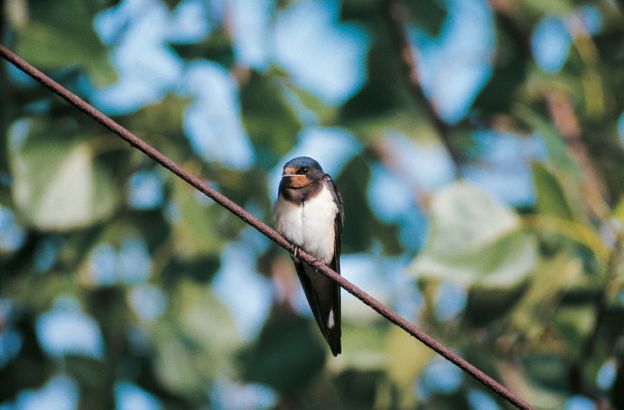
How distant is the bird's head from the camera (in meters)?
3.05

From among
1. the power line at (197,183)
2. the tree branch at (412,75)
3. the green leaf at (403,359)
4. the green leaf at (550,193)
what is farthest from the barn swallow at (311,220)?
the power line at (197,183)

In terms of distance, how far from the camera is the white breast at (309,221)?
3174 mm

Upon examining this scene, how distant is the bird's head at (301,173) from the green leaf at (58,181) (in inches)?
27.3

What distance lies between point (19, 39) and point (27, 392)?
1882 millimetres

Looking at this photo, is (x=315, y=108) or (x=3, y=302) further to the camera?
(x=3, y=302)

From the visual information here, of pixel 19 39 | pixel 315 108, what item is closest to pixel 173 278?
pixel 315 108

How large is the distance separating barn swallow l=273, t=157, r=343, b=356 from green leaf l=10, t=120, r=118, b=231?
69cm

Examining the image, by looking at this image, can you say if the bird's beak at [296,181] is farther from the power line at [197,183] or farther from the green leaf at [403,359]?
the power line at [197,183]

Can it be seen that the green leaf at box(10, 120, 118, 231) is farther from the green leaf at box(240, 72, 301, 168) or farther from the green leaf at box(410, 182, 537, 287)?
the green leaf at box(410, 182, 537, 287)

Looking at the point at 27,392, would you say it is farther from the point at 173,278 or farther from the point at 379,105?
the point at 379,105

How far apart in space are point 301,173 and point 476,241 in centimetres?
77

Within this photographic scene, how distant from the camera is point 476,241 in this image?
259 cm

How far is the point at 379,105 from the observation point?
361 cm

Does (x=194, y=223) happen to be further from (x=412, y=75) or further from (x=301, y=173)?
(x=412, y=75)
